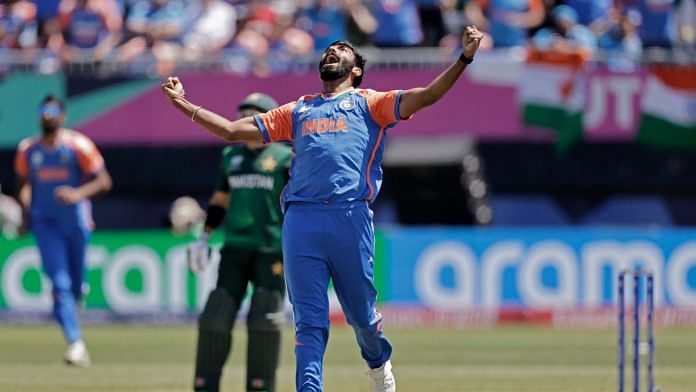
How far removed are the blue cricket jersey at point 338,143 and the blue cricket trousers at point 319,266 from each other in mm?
96

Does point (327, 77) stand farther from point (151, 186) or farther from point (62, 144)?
point (151, 186)

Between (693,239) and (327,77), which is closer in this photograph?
(327,77)

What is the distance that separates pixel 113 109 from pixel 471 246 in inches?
205

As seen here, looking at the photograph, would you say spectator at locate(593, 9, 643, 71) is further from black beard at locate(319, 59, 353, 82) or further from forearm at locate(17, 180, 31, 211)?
black beard at locate(319, 59, 353, 82)

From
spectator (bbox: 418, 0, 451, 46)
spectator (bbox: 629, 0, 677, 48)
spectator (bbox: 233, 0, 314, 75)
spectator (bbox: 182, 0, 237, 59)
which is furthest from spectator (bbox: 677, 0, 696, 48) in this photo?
spectator (bbox: 182, 0, 237, 59)

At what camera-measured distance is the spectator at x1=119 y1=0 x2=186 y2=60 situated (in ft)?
73.3

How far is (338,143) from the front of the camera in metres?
9.02

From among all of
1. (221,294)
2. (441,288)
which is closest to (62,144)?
(221,294)

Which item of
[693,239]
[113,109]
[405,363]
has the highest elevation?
[113,109]

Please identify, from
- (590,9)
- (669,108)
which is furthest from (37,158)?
(590,9)

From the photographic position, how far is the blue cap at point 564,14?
21.9m

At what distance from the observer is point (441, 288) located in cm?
2086

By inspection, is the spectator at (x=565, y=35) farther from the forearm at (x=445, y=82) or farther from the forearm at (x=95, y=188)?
the forearm at (x=445, y=82)

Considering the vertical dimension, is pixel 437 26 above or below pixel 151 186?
above
